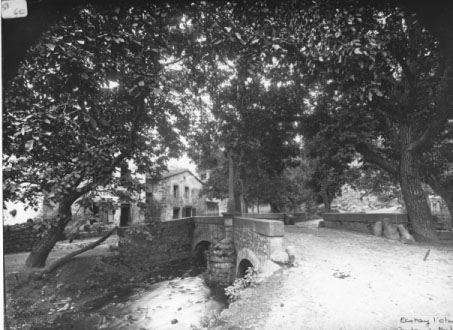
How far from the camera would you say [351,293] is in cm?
406

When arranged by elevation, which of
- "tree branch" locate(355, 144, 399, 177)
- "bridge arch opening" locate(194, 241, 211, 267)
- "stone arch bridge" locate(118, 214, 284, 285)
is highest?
"tree branch" locate(355, 144, 399, 177)

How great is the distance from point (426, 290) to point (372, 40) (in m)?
3.96

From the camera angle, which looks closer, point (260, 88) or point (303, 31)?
point (303, 31)

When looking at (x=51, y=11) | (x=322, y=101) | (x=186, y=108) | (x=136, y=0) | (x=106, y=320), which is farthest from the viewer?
(x=186, y=108)

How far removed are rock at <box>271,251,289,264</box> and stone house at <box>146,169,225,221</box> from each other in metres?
18.1

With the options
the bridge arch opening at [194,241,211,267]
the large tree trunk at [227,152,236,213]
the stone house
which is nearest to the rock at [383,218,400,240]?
the large tree trunk at [227,152,236,213]

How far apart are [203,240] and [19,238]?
9450mm

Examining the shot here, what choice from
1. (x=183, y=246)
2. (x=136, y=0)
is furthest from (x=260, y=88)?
(x=183, y=246)

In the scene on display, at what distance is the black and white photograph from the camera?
3510mm

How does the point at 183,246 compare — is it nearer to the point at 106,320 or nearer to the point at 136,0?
the point at 106,320

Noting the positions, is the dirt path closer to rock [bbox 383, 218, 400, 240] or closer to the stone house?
rock [bbox 383, 218, 400, 240]

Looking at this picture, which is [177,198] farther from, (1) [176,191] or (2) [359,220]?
(2) [359,220]

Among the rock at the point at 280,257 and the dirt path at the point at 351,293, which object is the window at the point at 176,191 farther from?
the rock at the point at 280,257

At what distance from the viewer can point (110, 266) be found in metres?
11.0
